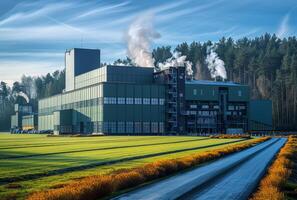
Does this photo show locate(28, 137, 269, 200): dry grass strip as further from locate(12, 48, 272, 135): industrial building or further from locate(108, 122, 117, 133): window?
locate(12, 48, 272, 135): industrial building

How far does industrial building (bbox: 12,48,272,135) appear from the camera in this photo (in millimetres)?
152500

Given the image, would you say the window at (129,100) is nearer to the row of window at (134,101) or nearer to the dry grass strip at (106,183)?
the row of window at (134,101)

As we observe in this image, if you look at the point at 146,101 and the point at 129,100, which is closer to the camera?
the point at 129,100

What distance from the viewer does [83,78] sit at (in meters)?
181

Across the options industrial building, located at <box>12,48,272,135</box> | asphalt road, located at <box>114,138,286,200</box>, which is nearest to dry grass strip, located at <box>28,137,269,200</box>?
asphalt road, located at <box>114,138,286,200</box>

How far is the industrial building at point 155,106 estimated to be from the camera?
15250 cm

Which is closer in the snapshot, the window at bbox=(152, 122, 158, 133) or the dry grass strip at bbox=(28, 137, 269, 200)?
the dry grass strip at bbox=(28, 137, 269, 200)

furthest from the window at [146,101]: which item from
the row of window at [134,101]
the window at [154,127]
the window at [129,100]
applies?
the window at [154,127]

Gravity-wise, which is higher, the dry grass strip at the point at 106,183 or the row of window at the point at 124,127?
the row of window at the point at 124,127

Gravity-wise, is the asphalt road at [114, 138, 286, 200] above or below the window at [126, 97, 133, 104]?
below

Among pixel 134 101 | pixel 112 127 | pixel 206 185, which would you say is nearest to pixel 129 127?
pixel 112 127

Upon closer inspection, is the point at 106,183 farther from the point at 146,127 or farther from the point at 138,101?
the point at 138,101

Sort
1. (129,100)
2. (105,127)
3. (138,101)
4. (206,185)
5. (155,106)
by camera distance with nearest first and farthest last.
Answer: (206,185) < (105,127) < (129,100) < (138,101) < (155,106)

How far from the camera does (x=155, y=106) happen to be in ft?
515
